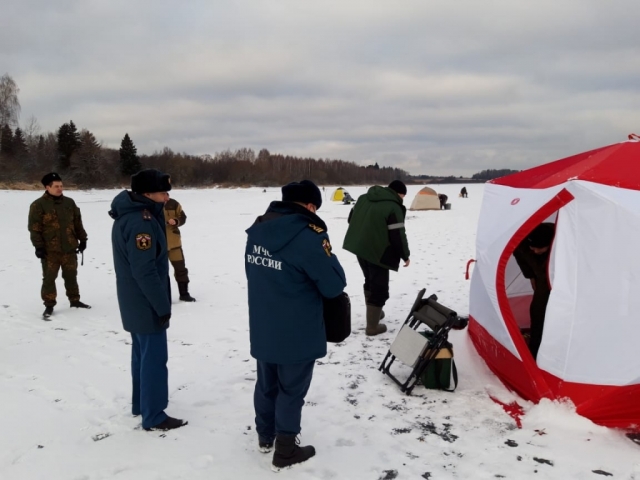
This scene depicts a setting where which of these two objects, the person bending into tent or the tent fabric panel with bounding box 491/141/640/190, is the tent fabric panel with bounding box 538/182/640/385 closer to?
the tent fabric panel with bounding box 491/141/640/190

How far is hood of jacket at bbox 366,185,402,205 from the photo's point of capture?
5.50 metres

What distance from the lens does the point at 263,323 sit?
291 cm

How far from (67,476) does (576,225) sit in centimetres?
411

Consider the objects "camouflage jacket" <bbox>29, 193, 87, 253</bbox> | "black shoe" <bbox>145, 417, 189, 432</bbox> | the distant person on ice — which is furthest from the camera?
the distant person on ice

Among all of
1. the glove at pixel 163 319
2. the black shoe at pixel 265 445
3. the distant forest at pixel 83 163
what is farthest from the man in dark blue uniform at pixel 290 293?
the distant forest at pixel 83 163

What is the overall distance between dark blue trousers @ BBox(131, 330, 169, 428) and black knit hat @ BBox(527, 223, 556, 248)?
3.53m

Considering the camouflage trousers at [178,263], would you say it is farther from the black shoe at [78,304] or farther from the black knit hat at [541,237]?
the black knit hat at [541,237]

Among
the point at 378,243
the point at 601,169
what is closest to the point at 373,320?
the point at 378,243

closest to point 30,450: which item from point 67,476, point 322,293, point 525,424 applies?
point 67,476

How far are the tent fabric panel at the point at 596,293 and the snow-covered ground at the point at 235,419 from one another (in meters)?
0.43

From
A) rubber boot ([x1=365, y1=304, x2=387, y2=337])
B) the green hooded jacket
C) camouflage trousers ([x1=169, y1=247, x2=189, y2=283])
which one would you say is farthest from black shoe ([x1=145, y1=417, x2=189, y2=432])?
camouflage trousers ([x1=169, y1=247, x2=189, y2=283])

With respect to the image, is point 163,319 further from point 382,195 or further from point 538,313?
point 538,313

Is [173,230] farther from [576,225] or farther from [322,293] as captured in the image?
[576,225]

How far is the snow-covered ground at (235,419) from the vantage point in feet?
9.71
